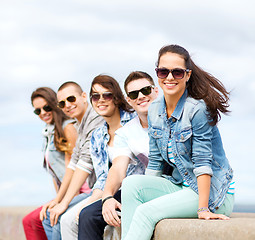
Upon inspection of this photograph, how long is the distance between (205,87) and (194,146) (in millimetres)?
493

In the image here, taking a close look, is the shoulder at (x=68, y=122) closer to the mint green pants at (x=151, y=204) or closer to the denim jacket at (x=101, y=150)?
the denim jacket at (x=101, y=150)

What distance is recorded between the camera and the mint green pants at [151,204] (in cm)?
339

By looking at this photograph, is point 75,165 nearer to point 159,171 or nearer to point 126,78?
point 126,78

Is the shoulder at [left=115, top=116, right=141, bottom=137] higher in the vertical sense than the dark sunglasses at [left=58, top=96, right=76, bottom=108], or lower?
lower

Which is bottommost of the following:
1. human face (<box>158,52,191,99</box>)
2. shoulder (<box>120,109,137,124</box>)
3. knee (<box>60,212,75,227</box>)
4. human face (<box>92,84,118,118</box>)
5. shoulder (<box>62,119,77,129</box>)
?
knee (<box>60,212,75,227</box>)

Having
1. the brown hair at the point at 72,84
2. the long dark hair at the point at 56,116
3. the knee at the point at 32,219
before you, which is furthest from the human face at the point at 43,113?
the knee at the point at 32,219

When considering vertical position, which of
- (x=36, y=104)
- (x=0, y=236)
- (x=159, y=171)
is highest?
(x=36, y=104)

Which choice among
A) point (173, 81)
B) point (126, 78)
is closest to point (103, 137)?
point (126, 78)

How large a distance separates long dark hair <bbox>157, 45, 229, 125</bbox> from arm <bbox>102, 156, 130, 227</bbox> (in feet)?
3.23

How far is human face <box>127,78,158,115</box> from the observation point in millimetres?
4336

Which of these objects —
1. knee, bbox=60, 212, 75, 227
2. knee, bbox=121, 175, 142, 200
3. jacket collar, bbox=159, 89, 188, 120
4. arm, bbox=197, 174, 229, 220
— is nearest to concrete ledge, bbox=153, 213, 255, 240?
arm, bbox=197, 174, 229, 220

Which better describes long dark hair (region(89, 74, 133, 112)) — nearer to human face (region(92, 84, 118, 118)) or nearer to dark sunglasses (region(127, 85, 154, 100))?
human face (region(92, 84, 118, 118))

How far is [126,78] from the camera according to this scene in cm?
456

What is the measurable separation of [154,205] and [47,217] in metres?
2.33
